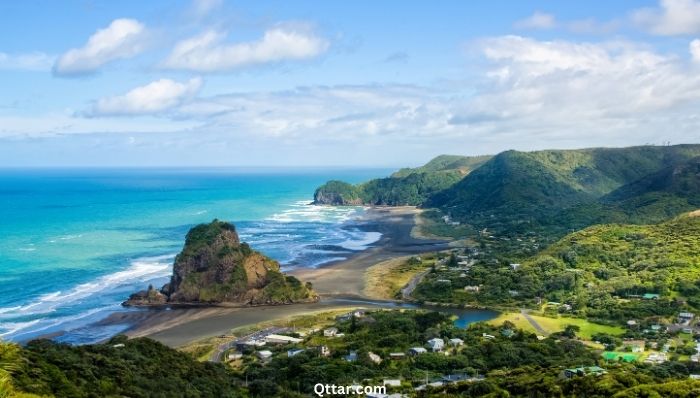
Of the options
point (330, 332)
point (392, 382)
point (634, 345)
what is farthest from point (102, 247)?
point (634, 345)

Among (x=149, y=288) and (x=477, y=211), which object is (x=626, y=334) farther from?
(x=477, y=211)

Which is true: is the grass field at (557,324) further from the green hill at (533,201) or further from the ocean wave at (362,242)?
the green hill at (533,201)

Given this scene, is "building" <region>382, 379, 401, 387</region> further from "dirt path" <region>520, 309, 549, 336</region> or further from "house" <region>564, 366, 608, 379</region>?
"dirt path" <region>520, 309, 549, 336</region>

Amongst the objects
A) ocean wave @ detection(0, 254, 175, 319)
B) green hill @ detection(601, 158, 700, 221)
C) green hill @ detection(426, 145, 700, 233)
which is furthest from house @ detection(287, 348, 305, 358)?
green hill @ detection(601, 158, 700, 221)

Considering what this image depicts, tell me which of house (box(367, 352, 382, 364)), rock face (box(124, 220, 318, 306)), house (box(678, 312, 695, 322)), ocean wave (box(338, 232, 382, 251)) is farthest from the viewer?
ocean wave (box(338, 232, 382, 251))

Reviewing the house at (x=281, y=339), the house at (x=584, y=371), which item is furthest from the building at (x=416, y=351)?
the house at (x=584, y=371)

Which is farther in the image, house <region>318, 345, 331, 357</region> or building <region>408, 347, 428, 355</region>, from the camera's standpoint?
house <region>318, 345, 331, 357</region>

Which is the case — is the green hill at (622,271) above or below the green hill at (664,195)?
below
